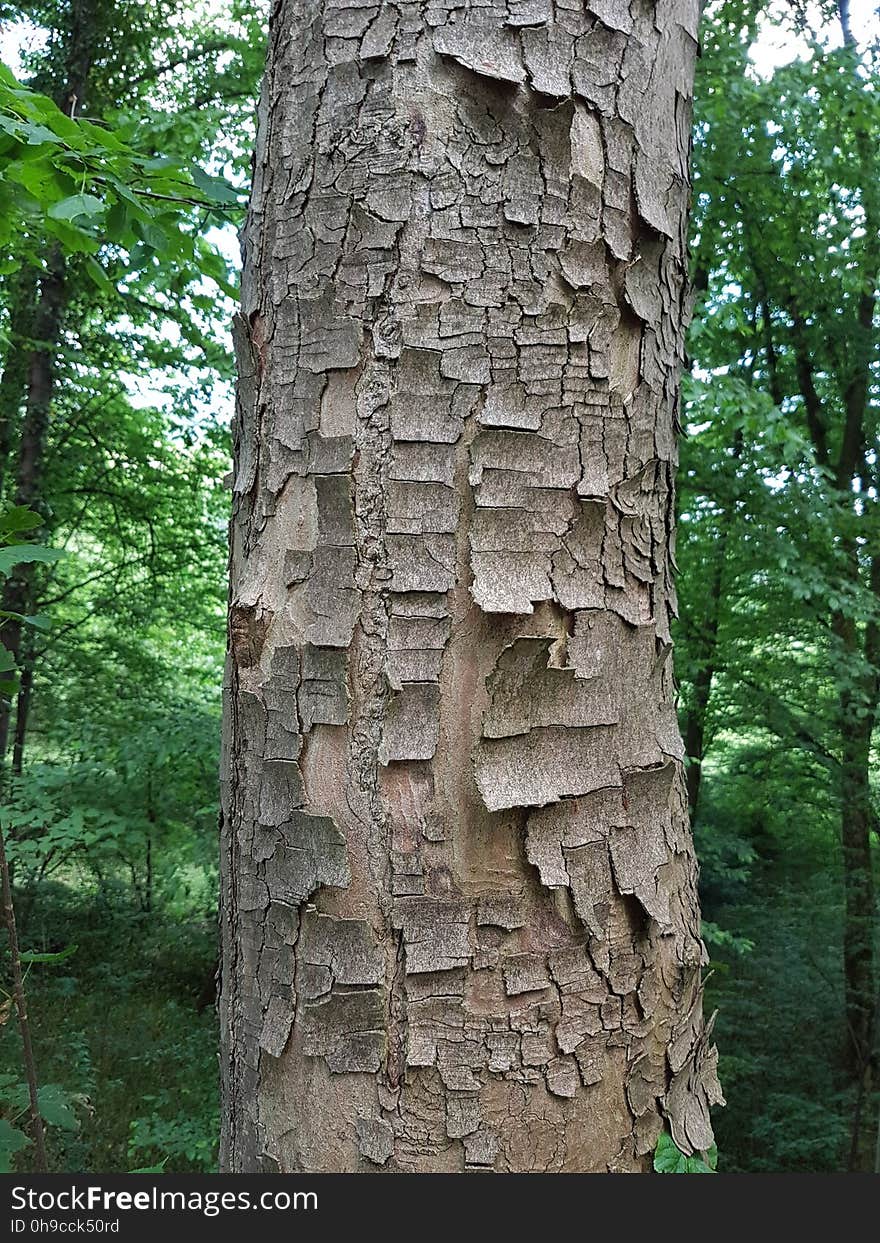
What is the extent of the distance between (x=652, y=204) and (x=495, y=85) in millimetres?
202

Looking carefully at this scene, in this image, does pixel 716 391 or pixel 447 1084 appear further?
pixel 716 391

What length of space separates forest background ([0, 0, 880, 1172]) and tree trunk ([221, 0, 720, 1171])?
432cm

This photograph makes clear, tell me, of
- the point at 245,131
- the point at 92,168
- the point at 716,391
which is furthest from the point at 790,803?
the point at 92,168

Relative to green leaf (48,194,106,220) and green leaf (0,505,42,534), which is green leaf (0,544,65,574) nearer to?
green leaf (0,505,42,534)

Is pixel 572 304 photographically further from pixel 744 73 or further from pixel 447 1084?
pixel 744 73

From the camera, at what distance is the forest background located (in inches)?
236

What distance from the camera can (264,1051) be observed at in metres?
0.86

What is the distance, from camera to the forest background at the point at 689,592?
5.99 m

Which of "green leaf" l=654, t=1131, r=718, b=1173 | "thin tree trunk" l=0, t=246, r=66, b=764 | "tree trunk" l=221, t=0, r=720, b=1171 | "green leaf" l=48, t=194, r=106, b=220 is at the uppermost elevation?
"thin tree trunk" l=0, t=246, r=66, b=764

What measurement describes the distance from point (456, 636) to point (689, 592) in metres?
7.28

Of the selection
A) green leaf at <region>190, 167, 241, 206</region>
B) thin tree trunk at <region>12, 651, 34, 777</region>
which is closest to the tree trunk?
green leaf at <region>190, 167, 241, 206</region>

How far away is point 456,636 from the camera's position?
0.84 metres

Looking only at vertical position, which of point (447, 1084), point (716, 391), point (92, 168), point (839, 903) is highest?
point (716, 391)

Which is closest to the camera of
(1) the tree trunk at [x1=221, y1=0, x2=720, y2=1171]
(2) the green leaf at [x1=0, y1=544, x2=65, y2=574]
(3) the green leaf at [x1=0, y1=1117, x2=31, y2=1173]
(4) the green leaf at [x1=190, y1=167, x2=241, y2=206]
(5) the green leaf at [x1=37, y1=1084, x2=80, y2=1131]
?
(1) the tree trunk at [x1=221, y1=0, x2=720, y2=1171]
